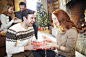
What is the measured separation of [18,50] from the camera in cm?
89

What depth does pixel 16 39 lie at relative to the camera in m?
0.90

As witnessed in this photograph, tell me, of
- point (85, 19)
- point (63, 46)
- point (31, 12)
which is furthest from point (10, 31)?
point (85, 19)

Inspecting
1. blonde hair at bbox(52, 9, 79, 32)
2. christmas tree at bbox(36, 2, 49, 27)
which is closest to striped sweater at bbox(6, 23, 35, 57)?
blonde hair at bbox(52, 9, 79, 32)

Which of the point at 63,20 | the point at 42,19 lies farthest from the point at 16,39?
the point at 42,19

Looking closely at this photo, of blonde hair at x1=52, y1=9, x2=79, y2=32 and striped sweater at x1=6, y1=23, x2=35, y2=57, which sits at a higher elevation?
blonde hair at x1=52, y1=9, x2=79, y2=32

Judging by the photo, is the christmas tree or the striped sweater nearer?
the striped sweater

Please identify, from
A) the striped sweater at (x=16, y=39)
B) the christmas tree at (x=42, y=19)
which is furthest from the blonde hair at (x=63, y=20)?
the christmas tree at (x=42, y=19)

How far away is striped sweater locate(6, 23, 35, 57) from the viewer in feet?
2.79

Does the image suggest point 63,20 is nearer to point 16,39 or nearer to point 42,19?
point 16,39

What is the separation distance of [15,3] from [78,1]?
4.40 ft

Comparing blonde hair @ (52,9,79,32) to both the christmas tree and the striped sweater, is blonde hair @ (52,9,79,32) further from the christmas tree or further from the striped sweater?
the christmas tree

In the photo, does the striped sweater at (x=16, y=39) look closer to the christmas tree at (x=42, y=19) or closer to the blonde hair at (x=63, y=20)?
the blonde hair at (x=63, y=20)

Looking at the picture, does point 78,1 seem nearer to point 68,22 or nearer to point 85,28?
point 85,28

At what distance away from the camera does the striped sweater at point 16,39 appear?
852 mm
